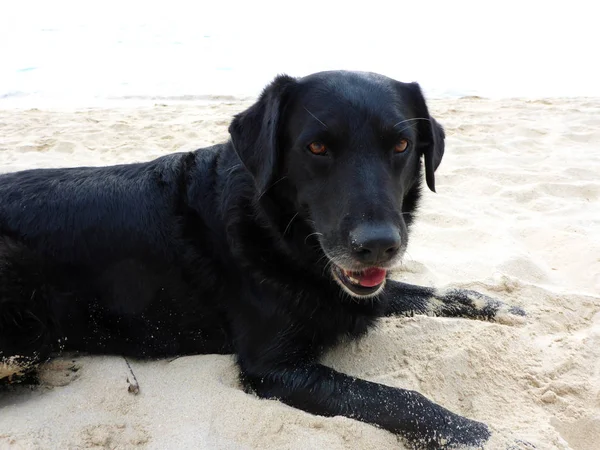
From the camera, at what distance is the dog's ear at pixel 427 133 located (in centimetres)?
276

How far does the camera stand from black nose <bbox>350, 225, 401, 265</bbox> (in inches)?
82.9

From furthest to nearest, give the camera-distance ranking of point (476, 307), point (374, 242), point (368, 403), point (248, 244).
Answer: point (476, 307) → point (248, 244) → point (368, 403) → point (374, 242)

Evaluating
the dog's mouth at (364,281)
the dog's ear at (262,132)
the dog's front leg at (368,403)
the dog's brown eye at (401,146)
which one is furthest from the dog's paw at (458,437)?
the dog's ear at (262,132)

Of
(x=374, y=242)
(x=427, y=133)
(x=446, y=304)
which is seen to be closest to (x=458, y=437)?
(x=374, y=242)

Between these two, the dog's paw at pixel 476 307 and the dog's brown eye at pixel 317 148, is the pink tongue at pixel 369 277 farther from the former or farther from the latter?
the dog's paw at pixel 476 307

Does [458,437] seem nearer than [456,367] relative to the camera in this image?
Yes

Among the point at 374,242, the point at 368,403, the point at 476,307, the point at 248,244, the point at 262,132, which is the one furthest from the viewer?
the point at 476,307

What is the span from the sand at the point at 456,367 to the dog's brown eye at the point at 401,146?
103 centimetres

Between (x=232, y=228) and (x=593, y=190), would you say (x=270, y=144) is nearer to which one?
(x=232, y=228)

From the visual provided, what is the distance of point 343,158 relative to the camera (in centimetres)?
236

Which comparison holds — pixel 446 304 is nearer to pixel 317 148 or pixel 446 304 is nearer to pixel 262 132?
pixel 317 148

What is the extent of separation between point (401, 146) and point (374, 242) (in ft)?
1.99

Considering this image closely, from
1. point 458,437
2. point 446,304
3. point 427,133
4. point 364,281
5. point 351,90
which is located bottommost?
point 446,304

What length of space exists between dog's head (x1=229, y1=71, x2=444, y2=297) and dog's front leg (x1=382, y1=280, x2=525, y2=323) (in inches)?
30.7
